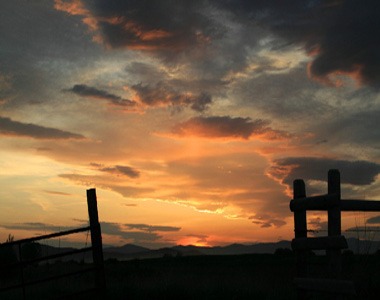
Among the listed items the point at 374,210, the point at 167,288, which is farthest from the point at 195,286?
the point at 374,210

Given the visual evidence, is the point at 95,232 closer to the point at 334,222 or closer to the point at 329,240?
the point at 329,240

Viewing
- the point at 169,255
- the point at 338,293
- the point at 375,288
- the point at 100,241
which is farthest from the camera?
the point at 169,255

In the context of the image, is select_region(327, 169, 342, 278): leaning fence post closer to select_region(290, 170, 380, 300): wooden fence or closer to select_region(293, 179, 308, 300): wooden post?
select_region(290, 170, 380, 300): wooden fence

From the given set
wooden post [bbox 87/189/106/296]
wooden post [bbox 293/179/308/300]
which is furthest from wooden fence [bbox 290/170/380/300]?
wooden post [bbox 87/189/106/296]

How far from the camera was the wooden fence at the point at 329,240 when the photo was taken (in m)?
10.7

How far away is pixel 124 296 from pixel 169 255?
29.6m

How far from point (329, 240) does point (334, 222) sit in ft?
1.28

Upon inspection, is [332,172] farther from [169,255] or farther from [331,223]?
[169,255]

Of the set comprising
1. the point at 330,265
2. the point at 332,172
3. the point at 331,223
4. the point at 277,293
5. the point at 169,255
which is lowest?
the point at 169,255

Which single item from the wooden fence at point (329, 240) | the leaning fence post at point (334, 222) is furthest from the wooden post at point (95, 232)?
the leaning fence post at point (334, 222)

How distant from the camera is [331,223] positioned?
10969 millimetres

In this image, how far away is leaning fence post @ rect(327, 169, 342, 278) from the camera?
10797 mm

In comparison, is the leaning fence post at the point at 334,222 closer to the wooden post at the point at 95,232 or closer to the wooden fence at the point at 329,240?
the wooden fence at the point at 329,240

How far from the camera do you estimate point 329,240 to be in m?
10.9
